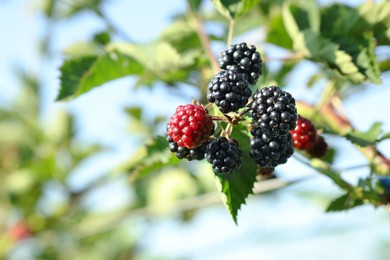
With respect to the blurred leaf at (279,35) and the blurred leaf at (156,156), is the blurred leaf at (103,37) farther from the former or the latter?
the blurred leaf at (156,156)

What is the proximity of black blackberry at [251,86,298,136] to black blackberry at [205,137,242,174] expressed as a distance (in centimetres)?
10

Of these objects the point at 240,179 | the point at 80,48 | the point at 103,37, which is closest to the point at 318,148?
the point at 240,179

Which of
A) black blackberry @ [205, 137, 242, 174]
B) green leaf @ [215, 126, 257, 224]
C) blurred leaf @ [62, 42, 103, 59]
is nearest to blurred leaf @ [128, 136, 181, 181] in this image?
green leaf @ [215, 126, 257, 224]

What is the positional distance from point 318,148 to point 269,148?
39 cm

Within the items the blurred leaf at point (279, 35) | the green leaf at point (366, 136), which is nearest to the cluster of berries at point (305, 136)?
the green leaf at point (366, 136)

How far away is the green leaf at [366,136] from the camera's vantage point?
6.06ft

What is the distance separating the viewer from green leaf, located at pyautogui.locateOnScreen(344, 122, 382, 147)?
6.06 feet

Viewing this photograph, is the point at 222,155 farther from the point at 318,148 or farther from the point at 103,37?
the point at 103,37

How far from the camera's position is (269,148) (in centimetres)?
156

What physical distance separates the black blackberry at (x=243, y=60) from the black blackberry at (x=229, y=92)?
123 millimetres

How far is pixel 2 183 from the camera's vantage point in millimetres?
4508

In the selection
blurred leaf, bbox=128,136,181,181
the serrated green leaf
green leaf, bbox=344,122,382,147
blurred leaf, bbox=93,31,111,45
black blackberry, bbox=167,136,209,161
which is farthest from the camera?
blurred leaf, bbox=93,31,111,45

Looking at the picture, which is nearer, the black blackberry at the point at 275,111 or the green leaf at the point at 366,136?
the black blackberry at the point at 275,111

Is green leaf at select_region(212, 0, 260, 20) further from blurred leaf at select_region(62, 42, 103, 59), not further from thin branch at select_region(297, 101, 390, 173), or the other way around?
blurred leaf at select_region(62, 42, 103, 59)
